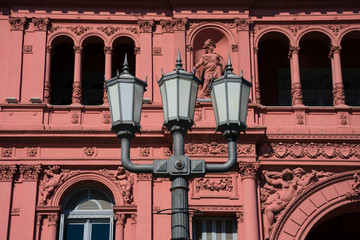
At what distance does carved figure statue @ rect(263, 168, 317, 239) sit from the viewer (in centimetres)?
2169

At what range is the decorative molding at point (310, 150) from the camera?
73.5ft

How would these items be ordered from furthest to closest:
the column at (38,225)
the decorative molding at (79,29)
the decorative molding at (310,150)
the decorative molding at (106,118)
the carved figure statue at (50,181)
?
the decorative molding at (79,29) < the decorative molding at (106,118) < the decorative molding at (310,150) < the carved figure statue at (50,181) < the column at (38,225)

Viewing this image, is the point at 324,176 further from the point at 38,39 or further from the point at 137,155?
the point at 38,39

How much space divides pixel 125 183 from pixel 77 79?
4.06m

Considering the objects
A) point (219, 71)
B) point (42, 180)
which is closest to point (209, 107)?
point (219, 71)

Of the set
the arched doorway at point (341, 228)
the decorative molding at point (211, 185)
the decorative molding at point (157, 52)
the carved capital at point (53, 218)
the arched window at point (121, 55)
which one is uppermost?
the arched window at point (121, 55)

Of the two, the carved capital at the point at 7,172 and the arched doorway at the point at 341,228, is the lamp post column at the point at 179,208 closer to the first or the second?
the carved capital at the point at 7,172

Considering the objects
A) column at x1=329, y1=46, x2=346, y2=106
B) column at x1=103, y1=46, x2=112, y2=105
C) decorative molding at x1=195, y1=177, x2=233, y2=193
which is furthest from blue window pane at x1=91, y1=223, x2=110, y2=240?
column at x1=329, y1=46, x2=346, y2=106

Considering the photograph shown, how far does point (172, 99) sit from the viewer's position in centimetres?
1133

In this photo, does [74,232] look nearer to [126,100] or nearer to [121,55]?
[121,55]

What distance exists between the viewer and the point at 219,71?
77.0ft

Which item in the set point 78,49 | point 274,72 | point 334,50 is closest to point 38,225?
point 78,49

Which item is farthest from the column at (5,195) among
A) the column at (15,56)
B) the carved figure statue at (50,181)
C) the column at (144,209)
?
the column at (144,209)

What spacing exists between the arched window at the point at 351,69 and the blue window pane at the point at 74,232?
11.0 m
